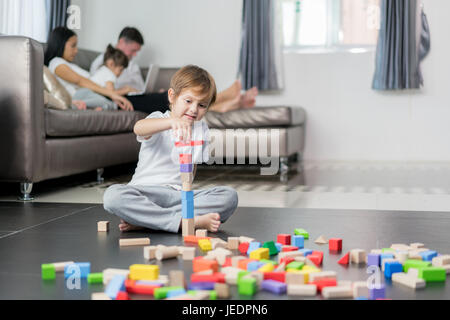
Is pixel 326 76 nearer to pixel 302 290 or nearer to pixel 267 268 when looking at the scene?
pixel 267 268

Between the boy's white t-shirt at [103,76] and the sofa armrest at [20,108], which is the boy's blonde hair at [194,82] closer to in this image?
the sofa armrest at [20,108]

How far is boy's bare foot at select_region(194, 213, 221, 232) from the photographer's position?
6.76 feet

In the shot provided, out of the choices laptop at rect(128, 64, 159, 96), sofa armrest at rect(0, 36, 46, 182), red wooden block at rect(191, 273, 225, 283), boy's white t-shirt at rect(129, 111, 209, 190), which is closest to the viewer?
red wooden block at rect(191, 273, 225, 283)

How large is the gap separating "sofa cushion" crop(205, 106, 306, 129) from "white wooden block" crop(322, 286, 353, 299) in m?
2.93

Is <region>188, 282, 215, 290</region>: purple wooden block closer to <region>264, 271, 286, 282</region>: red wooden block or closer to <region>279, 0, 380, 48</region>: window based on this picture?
<region>264, 271, 286, 282</region>: red wooden block

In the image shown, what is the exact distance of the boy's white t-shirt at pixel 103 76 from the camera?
4.62 meters

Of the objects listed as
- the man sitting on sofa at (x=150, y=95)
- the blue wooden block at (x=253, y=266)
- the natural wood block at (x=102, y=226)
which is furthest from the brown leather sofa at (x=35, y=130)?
→ the blue wooden block at (x=253, y=266)

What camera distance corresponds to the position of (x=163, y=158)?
2.17m

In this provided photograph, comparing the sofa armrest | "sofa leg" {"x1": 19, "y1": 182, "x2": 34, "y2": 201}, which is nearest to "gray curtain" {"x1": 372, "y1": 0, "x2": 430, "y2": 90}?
the sofa armrest

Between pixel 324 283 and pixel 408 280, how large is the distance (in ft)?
0.68

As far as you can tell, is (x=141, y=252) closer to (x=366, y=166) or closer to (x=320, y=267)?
(x=320, y=267)

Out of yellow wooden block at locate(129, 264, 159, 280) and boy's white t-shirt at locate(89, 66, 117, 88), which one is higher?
boy's white t-shirt at locate(89, 66, 117, 88)

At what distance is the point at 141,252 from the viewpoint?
176 cm

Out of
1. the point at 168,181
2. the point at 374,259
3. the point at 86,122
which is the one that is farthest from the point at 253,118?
the point at 374,259
